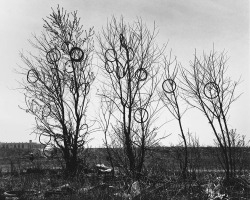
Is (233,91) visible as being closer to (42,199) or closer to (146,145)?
(146,145)

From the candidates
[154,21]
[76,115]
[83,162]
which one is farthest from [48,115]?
[154,21]

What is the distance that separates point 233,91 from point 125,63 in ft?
14.5

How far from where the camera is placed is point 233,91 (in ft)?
37.8

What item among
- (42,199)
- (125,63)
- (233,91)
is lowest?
(42,199)

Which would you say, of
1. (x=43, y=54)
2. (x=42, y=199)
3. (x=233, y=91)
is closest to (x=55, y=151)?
(x=43, y=54)

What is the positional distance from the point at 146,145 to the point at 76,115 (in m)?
4.65

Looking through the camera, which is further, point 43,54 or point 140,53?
point 43,54

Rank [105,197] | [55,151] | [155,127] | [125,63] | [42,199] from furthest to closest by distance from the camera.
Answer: [55,151] < [125,63] < [155,127] < [42,199] < [105,197]

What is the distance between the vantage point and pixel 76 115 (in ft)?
46.7

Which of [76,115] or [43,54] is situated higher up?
[43,54]

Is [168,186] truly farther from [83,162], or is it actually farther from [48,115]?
[48,115]

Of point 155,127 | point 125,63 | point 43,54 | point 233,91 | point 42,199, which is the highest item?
point 43,54

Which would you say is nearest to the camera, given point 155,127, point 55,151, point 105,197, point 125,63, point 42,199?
point 105,197

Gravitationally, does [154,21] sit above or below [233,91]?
above
